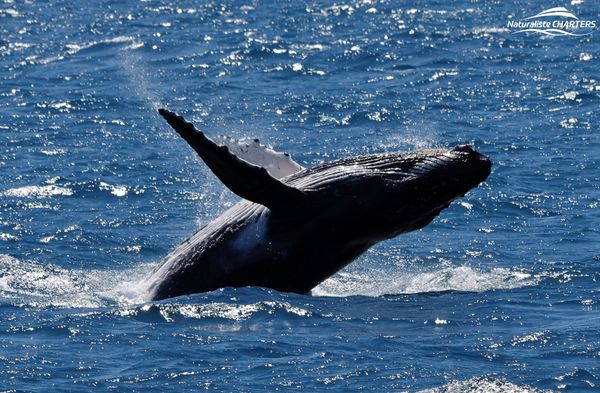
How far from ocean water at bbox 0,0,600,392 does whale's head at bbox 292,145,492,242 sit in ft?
3.88

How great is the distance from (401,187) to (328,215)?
94cm

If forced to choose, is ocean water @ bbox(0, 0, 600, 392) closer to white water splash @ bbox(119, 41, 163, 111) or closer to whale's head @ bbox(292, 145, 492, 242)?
white water splash @ bbox(119, 41, 163, 111)

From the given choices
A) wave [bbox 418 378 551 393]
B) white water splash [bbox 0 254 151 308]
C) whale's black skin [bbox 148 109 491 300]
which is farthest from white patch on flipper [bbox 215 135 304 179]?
wave [bbox 418 378 551 393]

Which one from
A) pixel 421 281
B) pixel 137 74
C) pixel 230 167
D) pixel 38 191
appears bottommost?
pixel 421 281

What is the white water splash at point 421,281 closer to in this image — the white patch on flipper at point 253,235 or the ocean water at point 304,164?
the ocean water at point 304,164

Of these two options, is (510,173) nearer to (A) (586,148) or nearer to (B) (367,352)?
(A) (586,148)

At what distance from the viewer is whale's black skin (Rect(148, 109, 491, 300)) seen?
54.9 ft

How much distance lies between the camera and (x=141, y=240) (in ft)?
75.3

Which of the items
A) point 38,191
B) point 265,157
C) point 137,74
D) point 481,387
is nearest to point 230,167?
point 265,157

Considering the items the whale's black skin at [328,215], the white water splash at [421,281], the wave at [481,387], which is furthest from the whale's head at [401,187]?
the wave at [481,387]

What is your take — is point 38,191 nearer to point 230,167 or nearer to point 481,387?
point 230,167

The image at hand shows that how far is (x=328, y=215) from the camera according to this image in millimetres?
16844

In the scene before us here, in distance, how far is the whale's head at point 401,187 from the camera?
16703 mm

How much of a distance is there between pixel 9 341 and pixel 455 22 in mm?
33582
